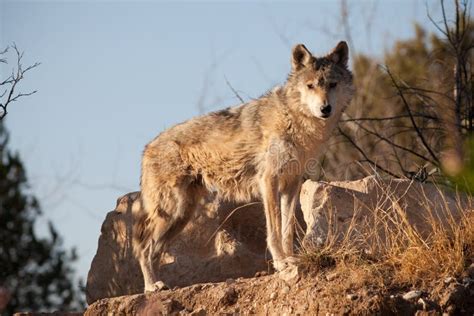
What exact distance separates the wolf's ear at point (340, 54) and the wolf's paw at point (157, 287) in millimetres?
2999

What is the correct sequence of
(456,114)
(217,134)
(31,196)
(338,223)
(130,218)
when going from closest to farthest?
1. (338,223)
2. (217,134)
3. (130,218)
4. (456,114)
5. (31,196)

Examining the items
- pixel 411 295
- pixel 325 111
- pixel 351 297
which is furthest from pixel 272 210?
pixel 411 295

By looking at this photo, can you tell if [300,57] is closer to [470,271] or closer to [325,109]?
[325,109]

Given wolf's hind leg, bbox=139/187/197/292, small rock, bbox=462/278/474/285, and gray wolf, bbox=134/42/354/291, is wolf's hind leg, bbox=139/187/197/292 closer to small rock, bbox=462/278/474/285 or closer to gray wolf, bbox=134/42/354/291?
gray wolf, bbox=134/42/354/291

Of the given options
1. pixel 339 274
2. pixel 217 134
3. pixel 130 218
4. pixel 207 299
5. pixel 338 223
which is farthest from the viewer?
pixel 130 218

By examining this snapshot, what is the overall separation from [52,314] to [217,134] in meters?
2.62

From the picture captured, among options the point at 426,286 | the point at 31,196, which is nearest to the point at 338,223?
the point at 426,286

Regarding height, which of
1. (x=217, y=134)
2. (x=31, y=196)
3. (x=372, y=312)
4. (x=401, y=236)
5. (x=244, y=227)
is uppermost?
(x=31, y=196)

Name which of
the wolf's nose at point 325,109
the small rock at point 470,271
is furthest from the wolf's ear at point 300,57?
the small rock at point 470,271

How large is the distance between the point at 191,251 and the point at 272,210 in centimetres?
173

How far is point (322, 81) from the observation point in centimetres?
888

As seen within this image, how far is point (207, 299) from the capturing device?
792cm

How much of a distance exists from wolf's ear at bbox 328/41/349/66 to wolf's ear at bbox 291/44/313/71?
0.85 ft

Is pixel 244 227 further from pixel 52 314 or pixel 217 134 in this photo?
pixel 52 314
